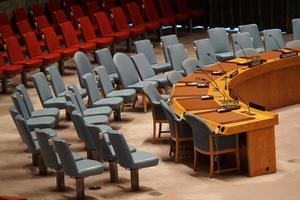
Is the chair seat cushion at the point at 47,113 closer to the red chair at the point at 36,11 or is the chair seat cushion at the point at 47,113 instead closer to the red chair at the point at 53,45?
the red chair at the point at 53,45

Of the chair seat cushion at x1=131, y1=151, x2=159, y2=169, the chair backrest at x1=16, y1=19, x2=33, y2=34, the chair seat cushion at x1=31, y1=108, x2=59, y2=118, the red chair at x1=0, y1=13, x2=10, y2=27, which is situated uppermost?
the red chair at x1=0, y1=13, x2=10, y2=27

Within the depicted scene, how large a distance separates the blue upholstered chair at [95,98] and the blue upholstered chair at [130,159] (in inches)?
103

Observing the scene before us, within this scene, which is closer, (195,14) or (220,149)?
(220,149)

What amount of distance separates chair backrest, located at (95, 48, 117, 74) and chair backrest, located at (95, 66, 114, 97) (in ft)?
2.69

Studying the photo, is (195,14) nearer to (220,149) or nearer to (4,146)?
(4,146)

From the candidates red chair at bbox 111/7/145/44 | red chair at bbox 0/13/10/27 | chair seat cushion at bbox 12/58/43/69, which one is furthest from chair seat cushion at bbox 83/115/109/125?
red chair at bbox 111/7/145/44

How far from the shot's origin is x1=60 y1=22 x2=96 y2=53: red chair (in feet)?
52.9

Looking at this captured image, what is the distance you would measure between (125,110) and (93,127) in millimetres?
3614

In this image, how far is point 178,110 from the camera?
10555 millimetres

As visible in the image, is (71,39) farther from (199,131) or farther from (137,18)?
(199,131)

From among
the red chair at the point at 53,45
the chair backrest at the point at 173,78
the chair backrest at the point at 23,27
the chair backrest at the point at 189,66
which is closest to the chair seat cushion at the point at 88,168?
the chair backrest at the point at 173,78

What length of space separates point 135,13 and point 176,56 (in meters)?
4.42

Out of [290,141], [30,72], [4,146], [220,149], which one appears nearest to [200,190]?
[220,149]

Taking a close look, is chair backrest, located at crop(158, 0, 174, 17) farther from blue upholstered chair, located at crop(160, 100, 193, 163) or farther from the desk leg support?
the desk leg support
